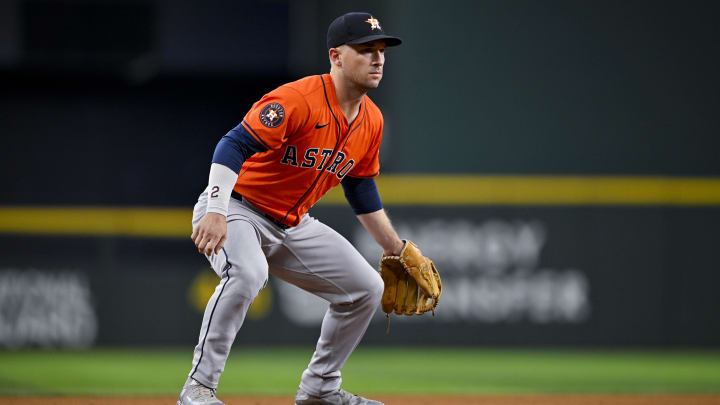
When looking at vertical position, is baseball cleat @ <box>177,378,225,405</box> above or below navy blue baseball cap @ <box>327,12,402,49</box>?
below

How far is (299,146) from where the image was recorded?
14.1 feet

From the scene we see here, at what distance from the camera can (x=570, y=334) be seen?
29.0 ft

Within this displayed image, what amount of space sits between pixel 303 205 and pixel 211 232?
0.66m

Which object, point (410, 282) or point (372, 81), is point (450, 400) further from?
point (372, 81)

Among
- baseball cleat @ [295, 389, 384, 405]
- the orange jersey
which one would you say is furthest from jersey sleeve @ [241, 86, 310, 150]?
baseball cleat @ [295, 389, 384, 405]

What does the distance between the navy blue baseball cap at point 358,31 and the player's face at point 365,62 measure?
3 centimetres

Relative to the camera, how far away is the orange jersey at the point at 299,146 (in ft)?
13.6

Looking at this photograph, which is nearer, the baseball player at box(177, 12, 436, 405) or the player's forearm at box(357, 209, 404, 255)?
the baseball player at box(177, 12, 436, 405)

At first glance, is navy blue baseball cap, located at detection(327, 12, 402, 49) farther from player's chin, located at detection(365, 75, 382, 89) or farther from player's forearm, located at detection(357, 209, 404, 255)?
Answer: player's forearm, located at detection(357, 209, 404, 255)

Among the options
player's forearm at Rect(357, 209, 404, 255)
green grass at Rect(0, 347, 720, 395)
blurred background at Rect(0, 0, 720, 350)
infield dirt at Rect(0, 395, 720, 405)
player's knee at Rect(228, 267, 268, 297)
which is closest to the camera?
player's knee at Rect(228, 267, 268, 297)

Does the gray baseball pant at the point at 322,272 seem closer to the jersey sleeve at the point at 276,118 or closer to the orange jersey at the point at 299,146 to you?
the orange jersey at the point at 299,146

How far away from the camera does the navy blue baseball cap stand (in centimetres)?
429

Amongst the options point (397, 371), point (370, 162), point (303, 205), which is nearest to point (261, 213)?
point (303, 205)


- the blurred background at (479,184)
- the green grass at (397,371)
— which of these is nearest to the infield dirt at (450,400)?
the green grass at (397,371)
